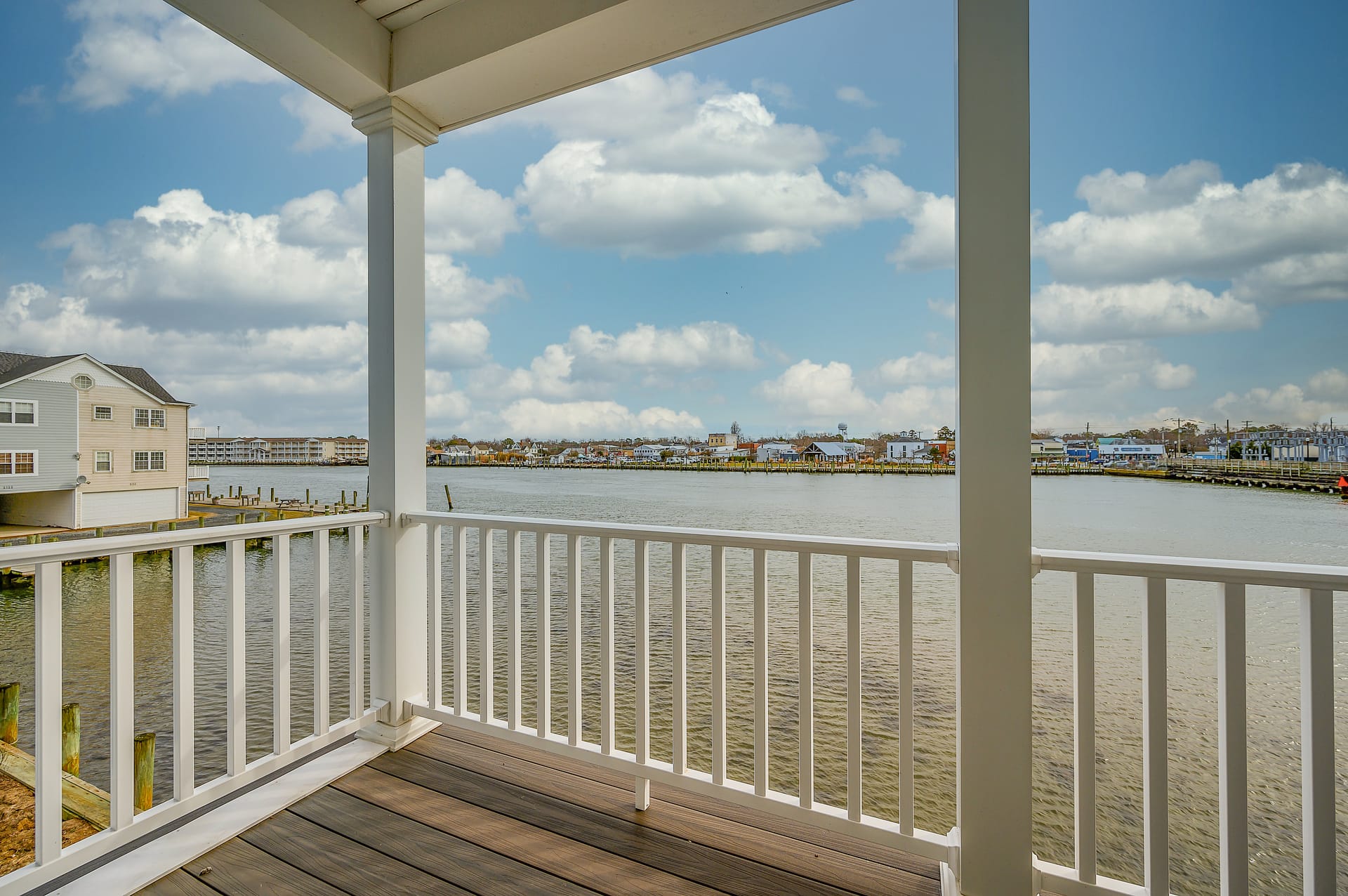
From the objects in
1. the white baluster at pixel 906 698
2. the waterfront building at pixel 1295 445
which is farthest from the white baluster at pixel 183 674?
the waterfront building at pixel 1295 445

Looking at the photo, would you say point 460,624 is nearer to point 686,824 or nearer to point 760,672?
point 686,824

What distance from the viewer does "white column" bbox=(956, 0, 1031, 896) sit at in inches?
51.6

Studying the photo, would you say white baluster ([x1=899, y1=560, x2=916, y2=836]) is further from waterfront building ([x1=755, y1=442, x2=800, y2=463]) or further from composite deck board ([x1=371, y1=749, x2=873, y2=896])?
waterfront building ([x1=755, y1=442, x2=800, y2=463])

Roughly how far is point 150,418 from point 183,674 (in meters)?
1.00

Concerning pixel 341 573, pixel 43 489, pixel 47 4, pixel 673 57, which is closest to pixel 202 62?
pixel 47 4

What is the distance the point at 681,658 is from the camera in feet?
5.82

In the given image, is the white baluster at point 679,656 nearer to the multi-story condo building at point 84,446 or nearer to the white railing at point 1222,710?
the white railing at point 1222,710

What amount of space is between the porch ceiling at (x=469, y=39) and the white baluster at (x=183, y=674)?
5.61 feet

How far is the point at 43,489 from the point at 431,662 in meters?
1.34

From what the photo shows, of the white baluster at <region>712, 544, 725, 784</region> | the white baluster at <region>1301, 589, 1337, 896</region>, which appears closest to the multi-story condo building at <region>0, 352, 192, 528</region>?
the white baluster at <region>712, 544, 725, 784</region>

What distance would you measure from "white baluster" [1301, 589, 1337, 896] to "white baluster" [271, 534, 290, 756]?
2.75 meters

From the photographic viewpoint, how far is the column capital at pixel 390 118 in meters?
2.17

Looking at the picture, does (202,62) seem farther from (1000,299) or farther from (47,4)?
(1000,299)

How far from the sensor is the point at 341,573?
374cm
